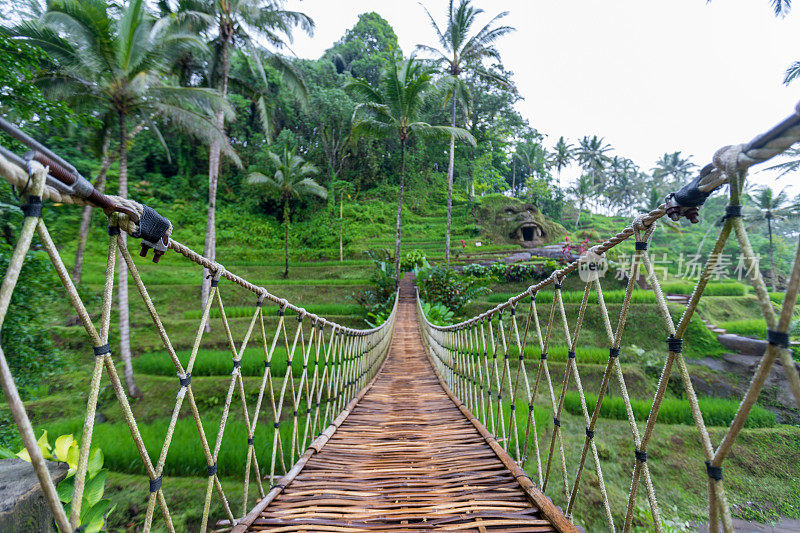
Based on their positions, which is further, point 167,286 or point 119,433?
point 167,286

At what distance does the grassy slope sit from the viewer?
3369mm

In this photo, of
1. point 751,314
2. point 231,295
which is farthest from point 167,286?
point 751,314

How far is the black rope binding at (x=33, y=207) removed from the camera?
587 millimetres

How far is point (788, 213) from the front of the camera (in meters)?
14.6

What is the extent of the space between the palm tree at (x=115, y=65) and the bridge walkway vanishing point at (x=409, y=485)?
5.06 metres

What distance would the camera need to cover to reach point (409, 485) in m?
1.46

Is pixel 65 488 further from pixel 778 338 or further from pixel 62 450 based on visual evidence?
pixel 778 338

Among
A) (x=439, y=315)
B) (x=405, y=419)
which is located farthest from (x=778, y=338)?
(x=439, y=315)

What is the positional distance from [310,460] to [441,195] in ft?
62.1

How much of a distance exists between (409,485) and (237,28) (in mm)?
8616

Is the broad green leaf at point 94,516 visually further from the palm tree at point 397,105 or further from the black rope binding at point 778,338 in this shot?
the palm tree at point 397,105

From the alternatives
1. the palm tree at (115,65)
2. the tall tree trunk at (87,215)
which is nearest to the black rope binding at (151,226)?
the palm tree at (115,65)

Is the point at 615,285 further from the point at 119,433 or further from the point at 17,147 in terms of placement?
the point at 17,147

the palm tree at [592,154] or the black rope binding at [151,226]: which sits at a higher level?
the palm tree at [592,154]
